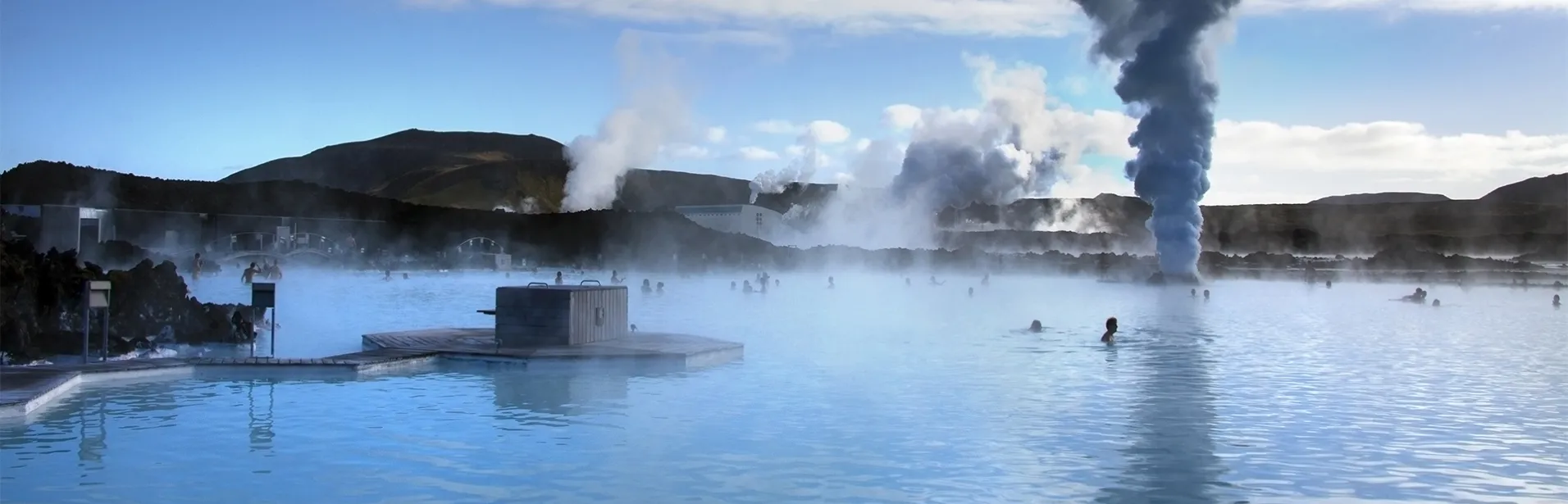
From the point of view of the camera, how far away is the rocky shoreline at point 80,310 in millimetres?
16484

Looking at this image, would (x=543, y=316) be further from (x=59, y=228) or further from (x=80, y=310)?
(x=59, y=228)

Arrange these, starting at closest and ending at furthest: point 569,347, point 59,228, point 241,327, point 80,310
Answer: point 569,347 → point 80,310 → point 241,327 → point 59,228

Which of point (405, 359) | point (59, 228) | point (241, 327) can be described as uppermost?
point (59, 228)

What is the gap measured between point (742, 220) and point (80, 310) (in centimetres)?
9092

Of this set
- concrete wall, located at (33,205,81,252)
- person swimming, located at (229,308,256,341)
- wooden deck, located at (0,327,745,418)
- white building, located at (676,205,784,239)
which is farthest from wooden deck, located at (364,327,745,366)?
white building, located at (676,205,784,239)

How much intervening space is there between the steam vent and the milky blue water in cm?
49

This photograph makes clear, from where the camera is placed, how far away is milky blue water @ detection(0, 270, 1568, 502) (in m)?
9.22

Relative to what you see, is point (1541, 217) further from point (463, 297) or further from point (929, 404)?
point (929, 404)

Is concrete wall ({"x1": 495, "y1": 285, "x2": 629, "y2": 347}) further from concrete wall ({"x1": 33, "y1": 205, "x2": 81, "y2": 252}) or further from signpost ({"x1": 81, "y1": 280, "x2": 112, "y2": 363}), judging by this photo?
concrete wall ({"x1": 33, "y1": 205, "x2": 81, "y2": 252})

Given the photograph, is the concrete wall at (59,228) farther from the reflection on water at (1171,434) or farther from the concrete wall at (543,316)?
the reflection on water at (1171,434)

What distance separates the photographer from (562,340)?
57.0 ft

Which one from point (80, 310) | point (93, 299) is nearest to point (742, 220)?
point (80, 310)

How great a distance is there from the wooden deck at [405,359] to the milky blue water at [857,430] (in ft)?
0.84

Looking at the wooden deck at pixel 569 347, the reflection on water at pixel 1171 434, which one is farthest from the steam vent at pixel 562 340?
the reflection on water at pixel 1171 434
